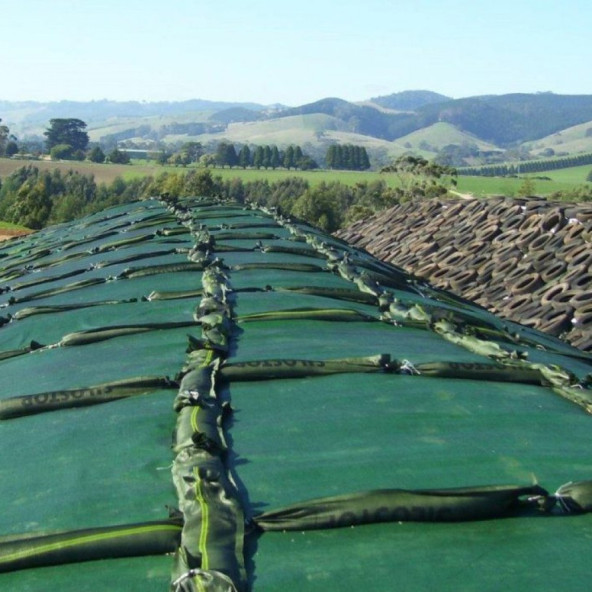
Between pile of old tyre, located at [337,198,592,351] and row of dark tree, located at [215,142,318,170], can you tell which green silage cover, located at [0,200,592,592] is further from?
row of dark tree, located at [215,142,318,170]

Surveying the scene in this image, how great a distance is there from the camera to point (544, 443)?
4.18 metres

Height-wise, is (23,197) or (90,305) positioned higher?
(90,305)

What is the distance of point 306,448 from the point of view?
3.91m

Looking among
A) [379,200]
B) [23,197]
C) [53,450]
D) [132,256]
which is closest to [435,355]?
[53,450]

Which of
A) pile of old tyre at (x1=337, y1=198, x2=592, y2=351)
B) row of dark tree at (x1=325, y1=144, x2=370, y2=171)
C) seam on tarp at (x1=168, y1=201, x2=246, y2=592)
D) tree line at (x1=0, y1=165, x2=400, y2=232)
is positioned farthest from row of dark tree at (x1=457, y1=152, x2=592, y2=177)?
seam on tarp at (x1=168, y1=201, x2=246, y2=592)

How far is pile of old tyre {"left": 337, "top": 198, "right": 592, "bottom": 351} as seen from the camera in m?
12.3

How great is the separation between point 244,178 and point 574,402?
9081 cm

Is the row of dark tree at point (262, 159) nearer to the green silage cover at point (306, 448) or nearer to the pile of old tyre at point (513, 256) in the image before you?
the pile of old tyre at point (513, 256)

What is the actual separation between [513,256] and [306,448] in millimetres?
12175

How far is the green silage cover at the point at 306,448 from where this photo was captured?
296 cm

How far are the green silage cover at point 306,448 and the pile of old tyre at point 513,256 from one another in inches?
205

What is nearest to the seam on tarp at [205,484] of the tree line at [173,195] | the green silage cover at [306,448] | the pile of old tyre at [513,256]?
the green silage cover at [306,448]

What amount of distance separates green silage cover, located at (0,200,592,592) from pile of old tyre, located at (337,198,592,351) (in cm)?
521

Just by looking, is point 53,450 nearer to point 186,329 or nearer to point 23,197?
point 186,329
